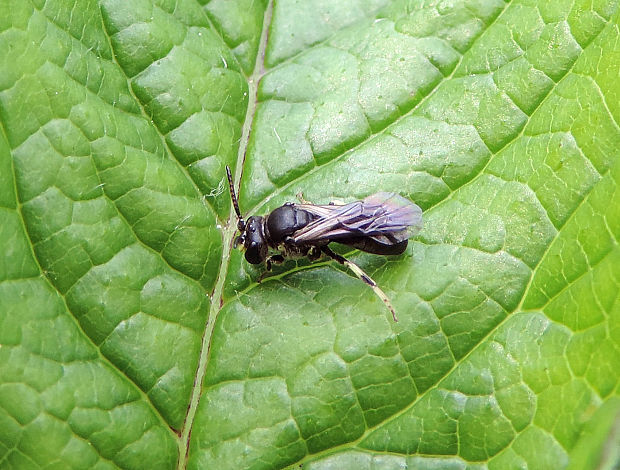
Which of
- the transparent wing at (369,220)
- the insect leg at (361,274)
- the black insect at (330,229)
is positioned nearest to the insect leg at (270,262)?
the black insect at (330,229)

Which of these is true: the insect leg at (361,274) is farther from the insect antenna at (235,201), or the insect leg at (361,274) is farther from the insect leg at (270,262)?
the insect antenna at (235,201)

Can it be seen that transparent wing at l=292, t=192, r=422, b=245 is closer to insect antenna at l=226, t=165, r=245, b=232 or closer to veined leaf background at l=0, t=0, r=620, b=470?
veined leaf background at l=0, t=0, r=620, b=470

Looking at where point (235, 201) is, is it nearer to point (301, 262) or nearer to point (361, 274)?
point (301, 262)

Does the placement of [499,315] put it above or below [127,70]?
below

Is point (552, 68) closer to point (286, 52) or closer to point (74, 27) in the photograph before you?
point (286, 52)

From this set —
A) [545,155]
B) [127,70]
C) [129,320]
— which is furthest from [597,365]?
[127,70]

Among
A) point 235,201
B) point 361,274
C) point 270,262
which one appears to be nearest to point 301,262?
point 270,262
